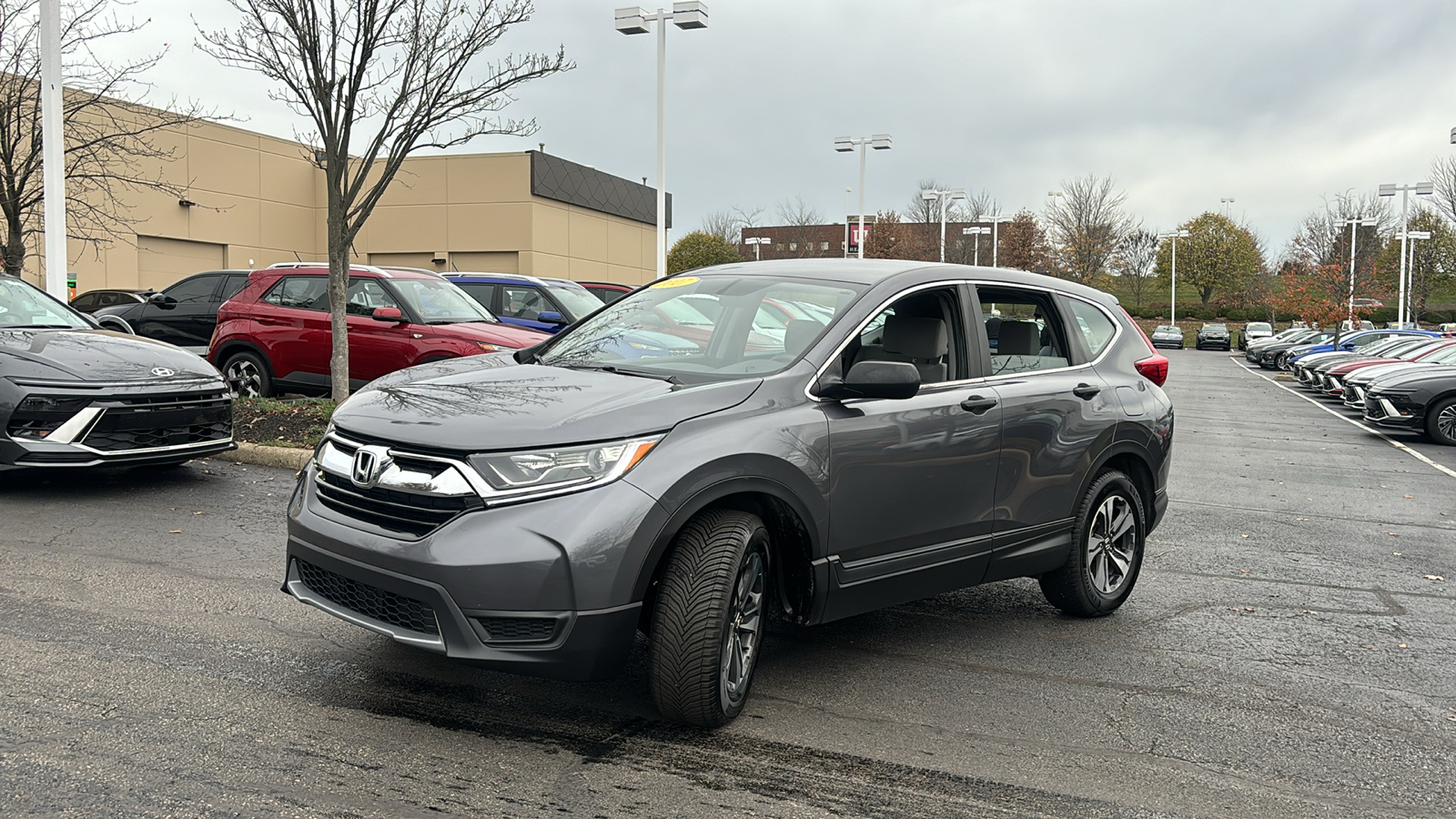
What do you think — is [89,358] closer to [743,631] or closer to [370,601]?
[370,601]

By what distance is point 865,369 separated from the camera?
418cm

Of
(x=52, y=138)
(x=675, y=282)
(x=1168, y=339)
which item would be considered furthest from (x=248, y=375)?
(x=1168, y=339)

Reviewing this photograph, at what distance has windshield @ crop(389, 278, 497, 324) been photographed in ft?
39.6

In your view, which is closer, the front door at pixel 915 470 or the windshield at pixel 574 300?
the front door at pixel 915 470

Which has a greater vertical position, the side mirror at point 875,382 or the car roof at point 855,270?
the car roof at point 855,270

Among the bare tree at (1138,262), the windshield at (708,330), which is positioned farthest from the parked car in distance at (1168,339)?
the windshield at (708,330)

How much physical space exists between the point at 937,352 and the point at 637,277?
1681 inches

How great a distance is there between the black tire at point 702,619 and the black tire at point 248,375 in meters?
9.93

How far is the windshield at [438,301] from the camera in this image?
12078mm

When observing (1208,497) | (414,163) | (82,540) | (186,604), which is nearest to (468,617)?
(186,604)

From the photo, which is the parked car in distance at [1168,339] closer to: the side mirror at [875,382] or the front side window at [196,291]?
the front side window at [196,291]

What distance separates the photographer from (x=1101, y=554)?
5.73 meters

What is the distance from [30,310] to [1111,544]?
7.93m

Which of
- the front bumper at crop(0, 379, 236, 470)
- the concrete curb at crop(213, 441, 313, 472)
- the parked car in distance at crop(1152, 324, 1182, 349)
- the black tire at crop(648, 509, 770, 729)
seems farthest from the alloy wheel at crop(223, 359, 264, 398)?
the parked car in distance at crop(1152, 324, 1182, 349)
